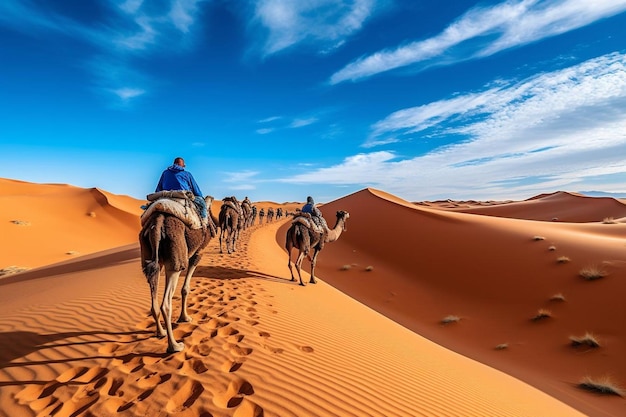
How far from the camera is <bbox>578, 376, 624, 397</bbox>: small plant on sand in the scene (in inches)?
246

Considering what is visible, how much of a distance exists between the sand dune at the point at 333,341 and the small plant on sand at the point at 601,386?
206 millimetres

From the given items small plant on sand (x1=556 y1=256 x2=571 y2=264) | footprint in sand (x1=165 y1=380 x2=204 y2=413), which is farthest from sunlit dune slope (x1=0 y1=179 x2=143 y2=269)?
small plant on sand (x1=556 y1=256 x2=571 y2=264)

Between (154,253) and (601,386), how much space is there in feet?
29.7

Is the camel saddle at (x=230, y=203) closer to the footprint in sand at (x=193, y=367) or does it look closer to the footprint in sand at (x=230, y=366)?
the footprint in sand at (x=193, y=367)

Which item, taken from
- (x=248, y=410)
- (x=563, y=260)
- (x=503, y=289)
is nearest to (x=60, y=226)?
(x=248, y=410)

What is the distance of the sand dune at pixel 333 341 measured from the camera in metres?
3.74

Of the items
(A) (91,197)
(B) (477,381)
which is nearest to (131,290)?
(B) (477,381)

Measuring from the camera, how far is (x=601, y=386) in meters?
6.37

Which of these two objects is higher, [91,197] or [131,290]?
[91,197]

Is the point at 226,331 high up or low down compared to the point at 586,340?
up

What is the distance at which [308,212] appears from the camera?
10.8 m

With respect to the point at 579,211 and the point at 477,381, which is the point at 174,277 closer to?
the point at 477,381

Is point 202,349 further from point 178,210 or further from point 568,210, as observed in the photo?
point 568,210

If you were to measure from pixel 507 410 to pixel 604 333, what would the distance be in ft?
20.0
